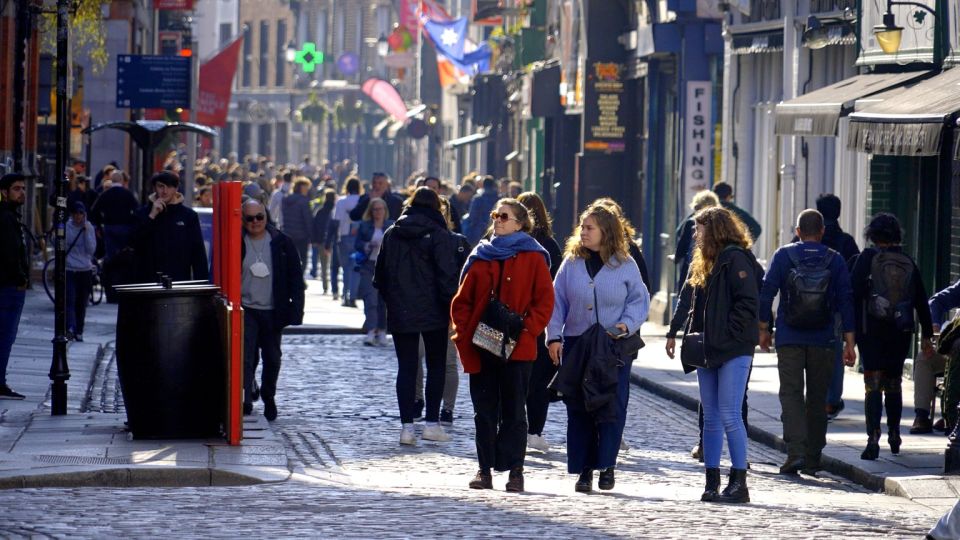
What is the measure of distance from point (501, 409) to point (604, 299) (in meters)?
0.88

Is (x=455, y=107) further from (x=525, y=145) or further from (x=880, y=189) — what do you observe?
(x=880, y=189)

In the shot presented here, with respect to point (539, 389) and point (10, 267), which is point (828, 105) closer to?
point (539, 389)

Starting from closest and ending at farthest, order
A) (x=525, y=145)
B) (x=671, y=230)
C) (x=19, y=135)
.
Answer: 1. (x=19, y=135)
2. (x=671, y=230)
3. (x=525, y=145)

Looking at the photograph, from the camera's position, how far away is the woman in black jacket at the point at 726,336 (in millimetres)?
11750

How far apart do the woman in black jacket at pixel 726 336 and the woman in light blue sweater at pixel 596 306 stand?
0.41 metres

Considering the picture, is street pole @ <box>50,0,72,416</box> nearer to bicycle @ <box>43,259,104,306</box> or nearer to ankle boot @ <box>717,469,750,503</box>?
ankle boot @ <box>717,469,750,503</box>

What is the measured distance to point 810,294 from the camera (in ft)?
43.2

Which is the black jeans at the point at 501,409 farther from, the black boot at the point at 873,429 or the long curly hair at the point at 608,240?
the black boot at the point at 873,429

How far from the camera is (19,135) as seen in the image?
86.0 feet

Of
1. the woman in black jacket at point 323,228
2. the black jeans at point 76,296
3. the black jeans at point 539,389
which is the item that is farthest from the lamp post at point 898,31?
the woman in black jacket at point 323,228

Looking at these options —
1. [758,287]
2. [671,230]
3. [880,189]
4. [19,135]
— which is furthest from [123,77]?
[758,287]

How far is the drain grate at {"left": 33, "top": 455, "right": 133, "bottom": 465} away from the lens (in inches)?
488

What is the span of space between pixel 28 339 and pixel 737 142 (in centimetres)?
963

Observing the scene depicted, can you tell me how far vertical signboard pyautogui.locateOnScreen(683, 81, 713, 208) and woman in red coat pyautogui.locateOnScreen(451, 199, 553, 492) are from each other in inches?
630
